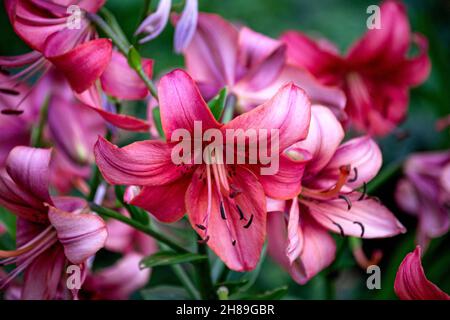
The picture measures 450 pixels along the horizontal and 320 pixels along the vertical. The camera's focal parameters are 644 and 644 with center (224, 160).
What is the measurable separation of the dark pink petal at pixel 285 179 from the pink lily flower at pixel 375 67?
0.94 ft

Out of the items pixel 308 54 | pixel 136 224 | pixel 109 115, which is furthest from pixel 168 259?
pixel 308 54

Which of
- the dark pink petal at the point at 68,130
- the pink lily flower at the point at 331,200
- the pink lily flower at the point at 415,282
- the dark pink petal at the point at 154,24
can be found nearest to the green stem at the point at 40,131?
the dark pink petal at the point at 68,130

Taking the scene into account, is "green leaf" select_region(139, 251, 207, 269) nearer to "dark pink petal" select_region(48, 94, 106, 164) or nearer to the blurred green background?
the blurred green background

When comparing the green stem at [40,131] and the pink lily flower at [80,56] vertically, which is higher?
the pink lily flower at [80,56]

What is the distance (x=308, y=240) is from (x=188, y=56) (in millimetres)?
273

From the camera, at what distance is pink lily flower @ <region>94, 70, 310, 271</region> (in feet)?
1.77

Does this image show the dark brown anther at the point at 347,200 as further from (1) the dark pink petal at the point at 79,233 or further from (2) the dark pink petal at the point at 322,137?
(1) the dark pink petal at the point at 79,233

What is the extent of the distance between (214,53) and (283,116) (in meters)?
0.25

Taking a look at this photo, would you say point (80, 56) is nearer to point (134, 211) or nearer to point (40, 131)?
point (134, 211)

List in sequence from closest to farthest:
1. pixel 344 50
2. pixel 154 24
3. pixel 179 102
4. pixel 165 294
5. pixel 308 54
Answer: pixel 179 102 < pixel 154 24 < pixel 165 294 < pixel 308 54 < pixel 344 50

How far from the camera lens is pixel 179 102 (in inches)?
21.1

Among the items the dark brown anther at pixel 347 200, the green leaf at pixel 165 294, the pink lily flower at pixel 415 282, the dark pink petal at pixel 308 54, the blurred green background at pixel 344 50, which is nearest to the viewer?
the pink lily flower at pixel 415 282

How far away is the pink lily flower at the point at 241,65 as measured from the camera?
2.48 ft
